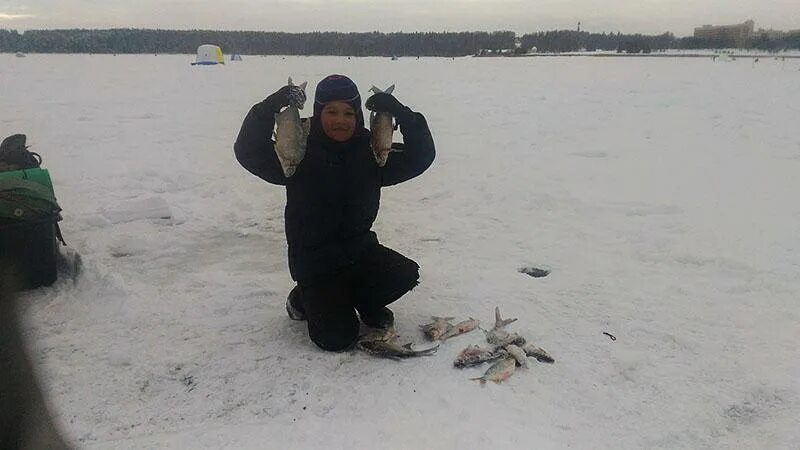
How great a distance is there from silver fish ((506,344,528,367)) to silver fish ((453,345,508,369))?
0.03m

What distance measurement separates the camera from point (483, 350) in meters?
3.26

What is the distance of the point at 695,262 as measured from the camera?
4586 mm

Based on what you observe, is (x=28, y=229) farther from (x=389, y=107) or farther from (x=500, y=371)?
(x=500, y=371)

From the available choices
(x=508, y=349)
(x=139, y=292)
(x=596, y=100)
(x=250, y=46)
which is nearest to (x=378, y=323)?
(x=508, y=349)

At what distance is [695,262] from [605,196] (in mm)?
2062

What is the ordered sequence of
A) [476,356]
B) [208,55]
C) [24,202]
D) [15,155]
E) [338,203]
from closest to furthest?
1. [476,356]
2. [338,203]
3. [24,202]
4. [15,155]
5. [208,55]

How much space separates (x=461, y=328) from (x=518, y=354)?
42 centimetres

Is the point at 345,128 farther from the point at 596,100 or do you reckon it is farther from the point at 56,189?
the point at 596,100

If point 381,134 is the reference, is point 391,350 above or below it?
below

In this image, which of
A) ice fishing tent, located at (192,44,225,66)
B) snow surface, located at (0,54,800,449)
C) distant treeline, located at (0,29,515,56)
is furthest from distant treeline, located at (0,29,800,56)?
snow surface, located at (0,54,800,449)

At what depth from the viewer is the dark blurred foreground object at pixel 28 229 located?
3639 mm

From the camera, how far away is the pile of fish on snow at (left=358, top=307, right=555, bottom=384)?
10.3 ft

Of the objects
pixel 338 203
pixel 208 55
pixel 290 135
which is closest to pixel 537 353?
pixel 338 203

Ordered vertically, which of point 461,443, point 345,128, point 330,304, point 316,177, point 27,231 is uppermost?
point 345,128
